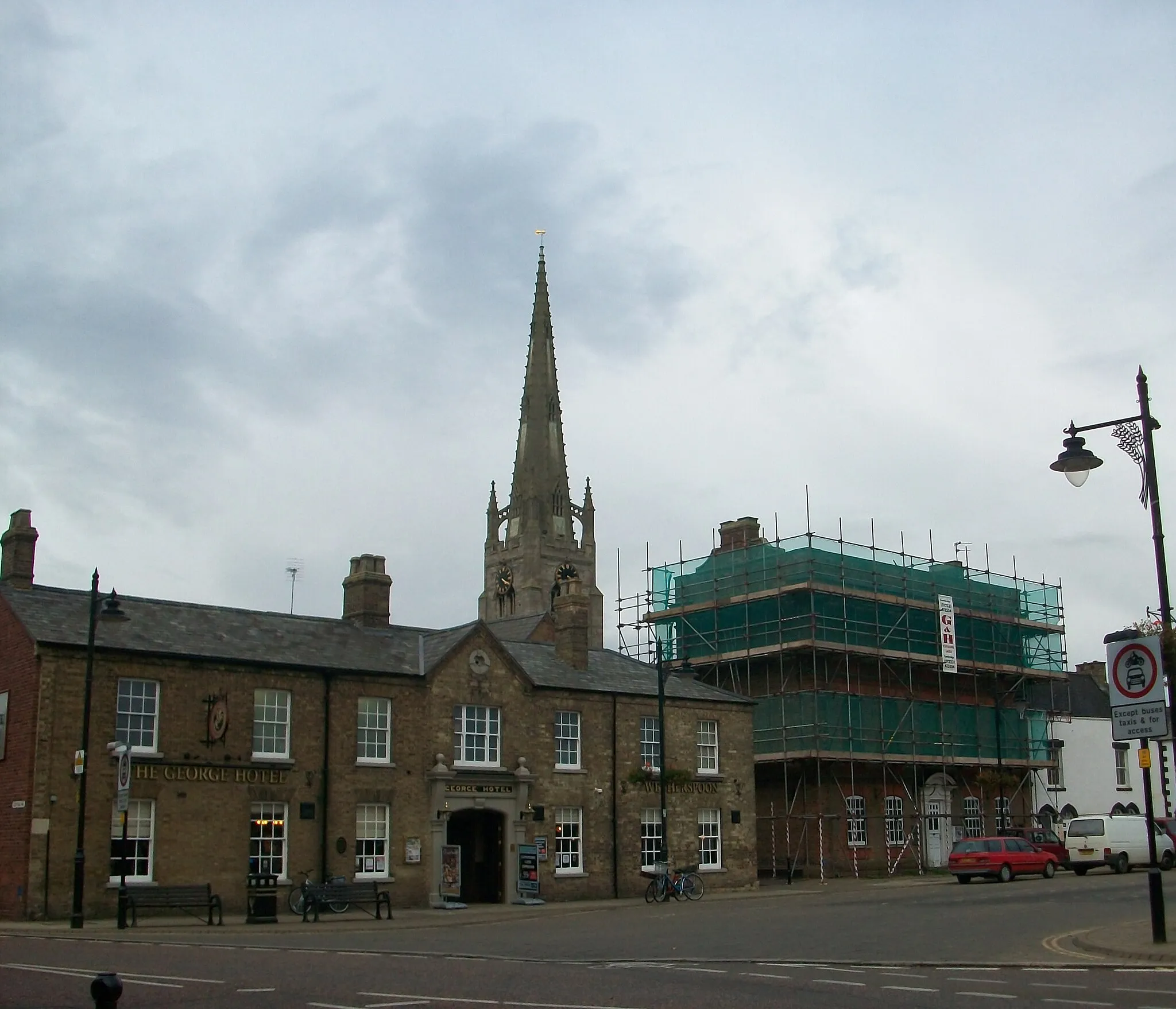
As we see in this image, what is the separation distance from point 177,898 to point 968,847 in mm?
24154

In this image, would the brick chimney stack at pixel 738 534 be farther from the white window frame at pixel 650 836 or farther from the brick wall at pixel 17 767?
the brick wall at pixel 17 767

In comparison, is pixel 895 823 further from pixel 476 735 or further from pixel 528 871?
pixel 476 735

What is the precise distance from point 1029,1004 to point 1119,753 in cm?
5898

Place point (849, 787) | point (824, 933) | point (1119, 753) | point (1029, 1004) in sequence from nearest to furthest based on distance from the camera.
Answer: point (1029, 1004), point (824, 933), point (849, 787), point (1119, 753)

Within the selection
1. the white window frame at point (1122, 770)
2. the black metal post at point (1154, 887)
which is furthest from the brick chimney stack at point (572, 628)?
the white window frame at point (1122, 770)

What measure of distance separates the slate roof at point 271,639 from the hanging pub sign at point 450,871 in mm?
5043

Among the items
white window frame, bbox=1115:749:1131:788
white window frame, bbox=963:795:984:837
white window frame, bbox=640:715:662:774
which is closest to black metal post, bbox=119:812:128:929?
white window frame, bbox=640:715:662:774

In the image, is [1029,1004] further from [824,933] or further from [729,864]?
[729,864]

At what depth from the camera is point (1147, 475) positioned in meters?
20.8

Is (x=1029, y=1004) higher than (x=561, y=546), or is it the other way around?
(x=561, y=546)

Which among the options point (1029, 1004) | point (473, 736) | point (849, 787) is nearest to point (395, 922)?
point (473, 736)

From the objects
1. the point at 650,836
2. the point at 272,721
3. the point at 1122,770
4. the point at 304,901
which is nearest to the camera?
the point at 304,901

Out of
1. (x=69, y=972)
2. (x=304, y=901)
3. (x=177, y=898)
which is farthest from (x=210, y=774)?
(x=69, y=972)

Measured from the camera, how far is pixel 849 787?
5356 centimetres
